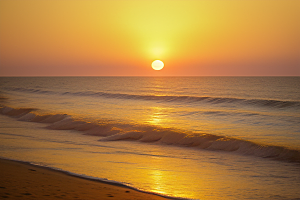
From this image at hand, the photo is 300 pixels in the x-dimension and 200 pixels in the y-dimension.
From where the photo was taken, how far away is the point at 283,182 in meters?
8.20

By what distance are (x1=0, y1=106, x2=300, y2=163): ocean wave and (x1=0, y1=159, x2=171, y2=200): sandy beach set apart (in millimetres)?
6813

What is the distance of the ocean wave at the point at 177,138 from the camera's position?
11.9 meters

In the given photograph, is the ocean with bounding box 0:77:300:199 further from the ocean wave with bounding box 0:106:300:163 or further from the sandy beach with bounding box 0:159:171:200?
the sandy beach with bounding box 0:159:171:200

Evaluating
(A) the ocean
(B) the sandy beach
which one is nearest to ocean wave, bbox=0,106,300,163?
(A) the ocean

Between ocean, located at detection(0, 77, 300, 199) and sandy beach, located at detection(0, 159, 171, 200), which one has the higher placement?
ocean, located at detection(0, 77, 300, 199)

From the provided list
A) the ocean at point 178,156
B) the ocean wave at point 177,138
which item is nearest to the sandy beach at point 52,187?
the ocean at point 178,156

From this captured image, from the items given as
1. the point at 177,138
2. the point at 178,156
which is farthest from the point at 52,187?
the point at 177,138

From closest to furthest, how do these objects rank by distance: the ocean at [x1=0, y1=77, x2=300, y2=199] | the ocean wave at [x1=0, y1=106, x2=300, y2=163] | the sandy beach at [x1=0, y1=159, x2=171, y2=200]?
the sandy beach at [x1=0, y1=159, x2=171, y2=200]
the ocean at [x1=0, y1=77, x2=300, y2=199]
the ocean wave at [x1=0, y1=106, x2=300, y2=163]

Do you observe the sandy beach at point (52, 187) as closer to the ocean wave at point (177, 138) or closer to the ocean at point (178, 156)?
the ocean at point (178, 156)

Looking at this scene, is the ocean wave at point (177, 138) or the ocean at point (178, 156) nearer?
the ocean at point (178, 156)

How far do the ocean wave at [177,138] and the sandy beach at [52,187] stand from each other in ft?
22.4

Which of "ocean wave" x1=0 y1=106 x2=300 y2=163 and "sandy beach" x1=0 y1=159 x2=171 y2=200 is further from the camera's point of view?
"ocean wave" x1=0 y1=106 x2=300 y2=163

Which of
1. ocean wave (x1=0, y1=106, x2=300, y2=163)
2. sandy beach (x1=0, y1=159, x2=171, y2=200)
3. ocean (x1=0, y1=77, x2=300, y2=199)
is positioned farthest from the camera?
ocean wave (x1=0, y1=106, x2=300, y2=163)

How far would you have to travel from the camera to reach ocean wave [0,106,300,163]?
1188 centimetres
